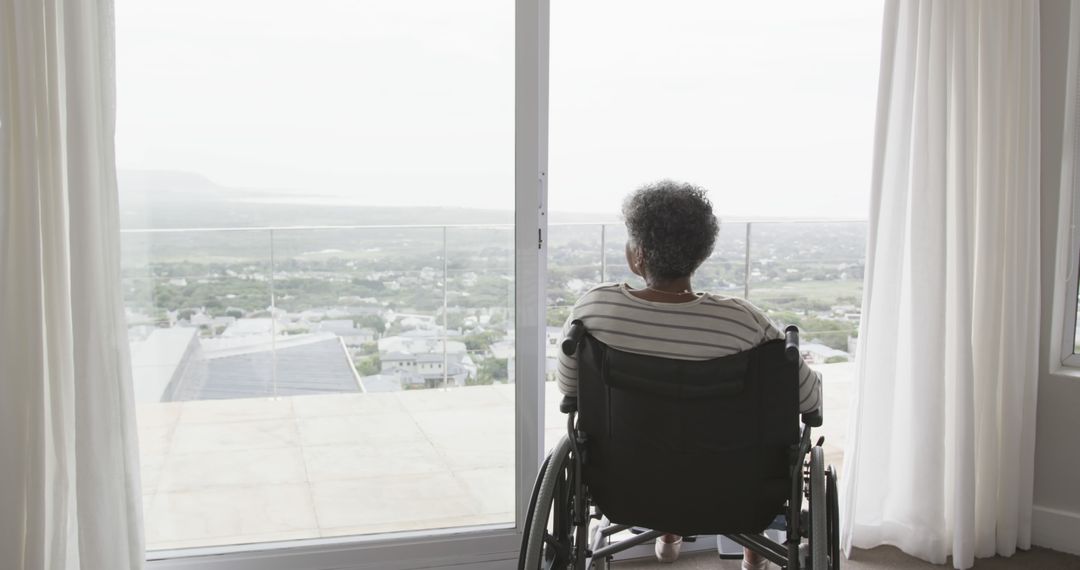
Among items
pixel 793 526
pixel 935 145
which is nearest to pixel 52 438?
pixel 793 526

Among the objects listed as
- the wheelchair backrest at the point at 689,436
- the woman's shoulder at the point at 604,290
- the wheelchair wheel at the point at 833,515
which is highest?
the woman's shoulder at the point at 604,290

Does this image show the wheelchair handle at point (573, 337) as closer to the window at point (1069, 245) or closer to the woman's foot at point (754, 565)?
the woman's foot at point (754, 565)

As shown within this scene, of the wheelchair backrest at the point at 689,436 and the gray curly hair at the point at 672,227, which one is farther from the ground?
the gray curly hair at the point at 672,227

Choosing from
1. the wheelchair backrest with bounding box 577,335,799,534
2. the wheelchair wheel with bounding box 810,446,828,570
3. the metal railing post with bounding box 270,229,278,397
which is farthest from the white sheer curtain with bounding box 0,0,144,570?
the wheelchair wheel with bounding box 810,446,828,570

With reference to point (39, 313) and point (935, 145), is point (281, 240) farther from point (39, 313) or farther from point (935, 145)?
point (935, 145)

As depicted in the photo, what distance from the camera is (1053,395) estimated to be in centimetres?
291

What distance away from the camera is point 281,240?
2463 mm

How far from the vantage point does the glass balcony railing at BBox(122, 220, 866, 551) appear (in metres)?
2.42

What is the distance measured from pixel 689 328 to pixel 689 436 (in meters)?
0.22

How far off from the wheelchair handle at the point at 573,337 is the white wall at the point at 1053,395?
Result: 186cm

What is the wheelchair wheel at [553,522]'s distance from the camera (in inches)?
70.9

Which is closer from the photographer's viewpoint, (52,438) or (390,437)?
(52,438)

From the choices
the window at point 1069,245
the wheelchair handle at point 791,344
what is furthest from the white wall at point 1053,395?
the wheelchair handle at point 791,344

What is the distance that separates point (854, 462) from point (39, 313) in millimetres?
2340
